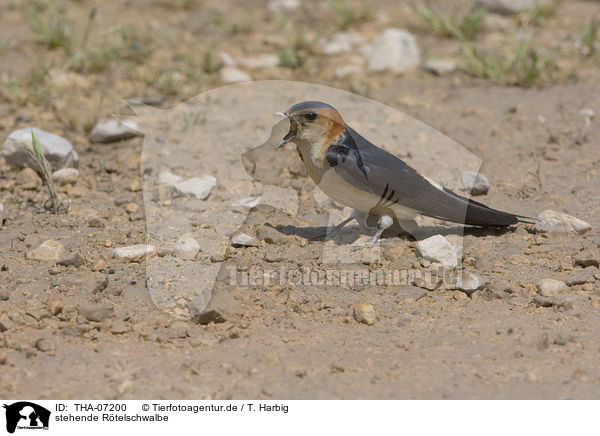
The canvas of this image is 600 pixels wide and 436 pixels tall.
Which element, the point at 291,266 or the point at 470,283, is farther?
the point at 291,266

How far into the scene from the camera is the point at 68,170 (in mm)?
5242

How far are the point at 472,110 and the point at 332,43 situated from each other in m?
2.10

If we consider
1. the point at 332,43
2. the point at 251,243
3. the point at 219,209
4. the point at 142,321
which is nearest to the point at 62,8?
the point at 332,43

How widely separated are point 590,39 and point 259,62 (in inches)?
134

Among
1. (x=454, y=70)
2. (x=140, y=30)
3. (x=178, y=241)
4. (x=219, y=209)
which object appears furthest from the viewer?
(x=140, y=30)

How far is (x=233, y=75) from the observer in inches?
275

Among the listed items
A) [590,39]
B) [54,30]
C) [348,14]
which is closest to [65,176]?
[54,30]

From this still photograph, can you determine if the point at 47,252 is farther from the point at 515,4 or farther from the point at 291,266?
the point at 515,4

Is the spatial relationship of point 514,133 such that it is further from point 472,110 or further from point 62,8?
point 62,8

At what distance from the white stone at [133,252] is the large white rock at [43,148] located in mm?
1318

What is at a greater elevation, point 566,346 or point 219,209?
point 566,346
